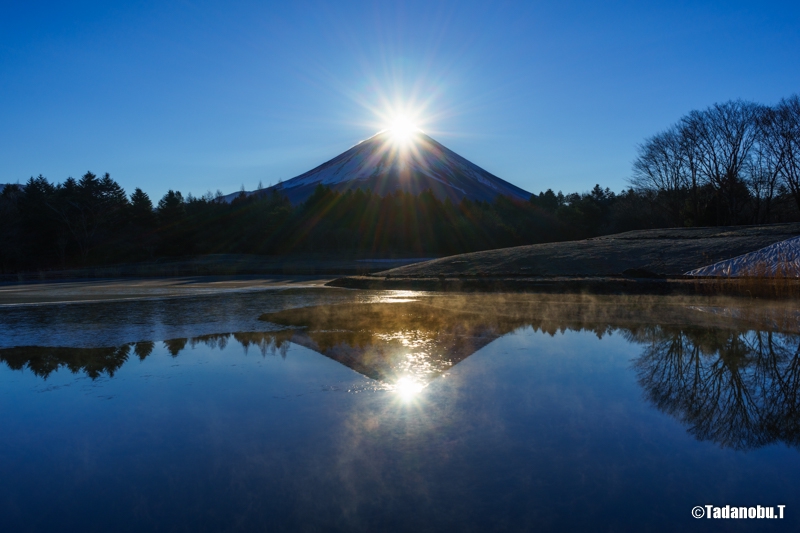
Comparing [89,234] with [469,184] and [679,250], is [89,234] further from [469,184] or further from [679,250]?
[469,184]

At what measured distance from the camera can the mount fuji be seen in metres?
167

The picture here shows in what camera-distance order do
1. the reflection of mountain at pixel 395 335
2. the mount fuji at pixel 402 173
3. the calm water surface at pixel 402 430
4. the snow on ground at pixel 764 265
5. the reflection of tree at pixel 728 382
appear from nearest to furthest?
the calm water surface at pixel 402 430, the reflection of tree at pixel 728 382, the reflection of mountain at pixel 395 335, the snow on ground at pixel 764 265, the mount fuji at pixel 402 173

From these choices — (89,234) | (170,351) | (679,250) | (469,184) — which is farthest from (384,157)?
(170,351)

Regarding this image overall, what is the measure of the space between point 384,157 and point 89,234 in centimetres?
13635

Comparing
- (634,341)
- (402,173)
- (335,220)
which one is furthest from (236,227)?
(402,173)

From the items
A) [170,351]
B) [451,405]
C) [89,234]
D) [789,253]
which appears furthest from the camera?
[89,234]

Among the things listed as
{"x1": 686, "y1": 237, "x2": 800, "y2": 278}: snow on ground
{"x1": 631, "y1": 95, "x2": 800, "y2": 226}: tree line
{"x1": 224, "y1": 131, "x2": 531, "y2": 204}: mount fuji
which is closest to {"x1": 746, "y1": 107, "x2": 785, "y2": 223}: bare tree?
{"x1": 631, "y1": 95, "x2": 800, "y2": 226}: tree line

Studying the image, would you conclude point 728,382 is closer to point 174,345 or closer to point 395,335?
point 395,335

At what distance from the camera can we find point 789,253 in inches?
774

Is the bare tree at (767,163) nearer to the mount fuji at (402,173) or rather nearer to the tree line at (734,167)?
the tree line at (734,167)

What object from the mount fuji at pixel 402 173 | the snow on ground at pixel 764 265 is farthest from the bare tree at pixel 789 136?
the mount fuji at pixel 402 173

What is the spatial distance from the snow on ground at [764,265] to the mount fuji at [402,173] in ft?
453

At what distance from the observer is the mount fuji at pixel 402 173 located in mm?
167250

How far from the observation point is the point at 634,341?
8.95 metres
